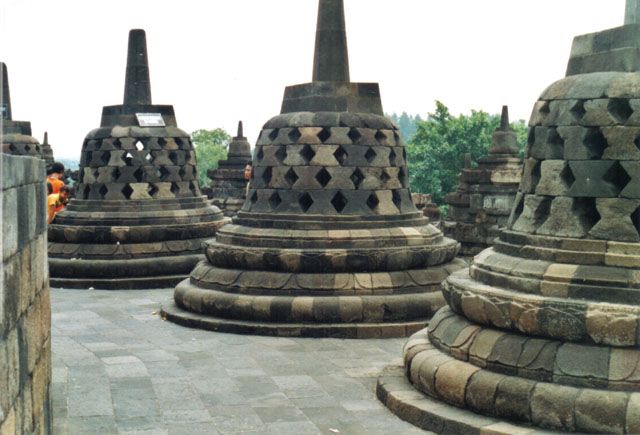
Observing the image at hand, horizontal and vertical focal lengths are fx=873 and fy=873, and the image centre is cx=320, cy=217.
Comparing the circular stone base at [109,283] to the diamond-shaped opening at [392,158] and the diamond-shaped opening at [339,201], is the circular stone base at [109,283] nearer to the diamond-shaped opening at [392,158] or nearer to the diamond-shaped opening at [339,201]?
the diamond-shaped opening at [339,201]

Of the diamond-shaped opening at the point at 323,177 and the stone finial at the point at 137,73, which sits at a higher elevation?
the stone finial at the point at 137,73

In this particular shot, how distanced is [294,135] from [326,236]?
1390 mm

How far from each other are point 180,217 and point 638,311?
9599 millimetres

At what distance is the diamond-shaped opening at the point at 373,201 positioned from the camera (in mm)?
10586

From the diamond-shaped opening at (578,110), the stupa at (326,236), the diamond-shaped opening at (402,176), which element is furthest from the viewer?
the diamond-shaped opening at (402,176)

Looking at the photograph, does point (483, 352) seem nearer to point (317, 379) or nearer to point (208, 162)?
point (317, 379)

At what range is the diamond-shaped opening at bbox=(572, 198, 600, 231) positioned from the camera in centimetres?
631

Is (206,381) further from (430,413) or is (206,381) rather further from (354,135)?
(354,135)

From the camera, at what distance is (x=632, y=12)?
21.6 ft

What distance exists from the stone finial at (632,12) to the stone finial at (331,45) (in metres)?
4.84

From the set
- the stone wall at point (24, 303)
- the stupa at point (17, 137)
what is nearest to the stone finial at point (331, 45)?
the stone wall at point (24, 303)

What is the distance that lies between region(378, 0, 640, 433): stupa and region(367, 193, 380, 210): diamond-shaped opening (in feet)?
11.9

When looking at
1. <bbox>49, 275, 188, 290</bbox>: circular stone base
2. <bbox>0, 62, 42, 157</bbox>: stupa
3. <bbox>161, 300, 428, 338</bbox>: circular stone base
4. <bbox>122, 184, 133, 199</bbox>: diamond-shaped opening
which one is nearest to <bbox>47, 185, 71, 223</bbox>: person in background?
<bbox>122, 184, 133, 199</bbox>: diamond-shaped opening

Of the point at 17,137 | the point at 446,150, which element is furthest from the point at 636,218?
the point at 446,150
